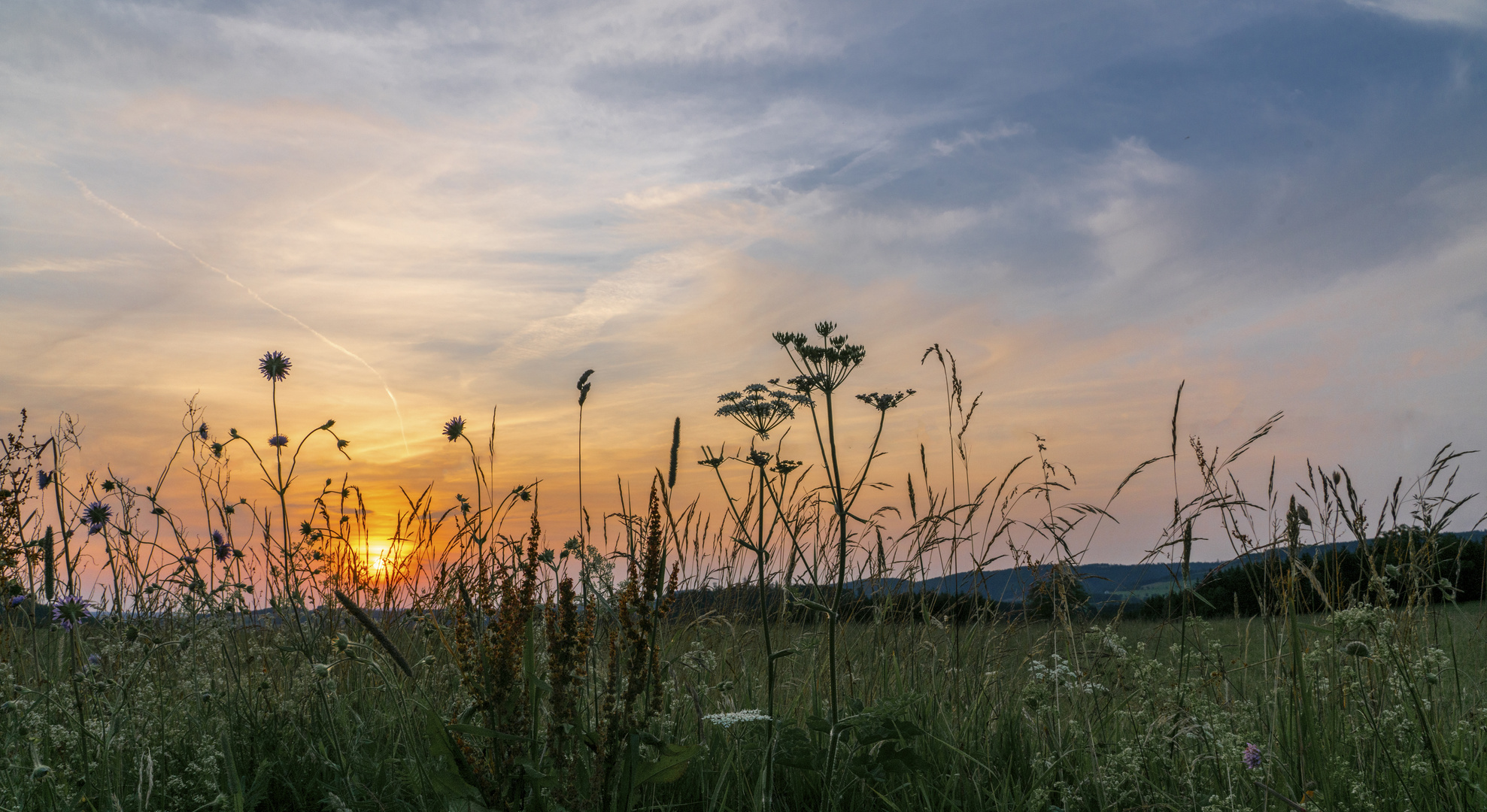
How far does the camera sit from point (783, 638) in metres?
5.35

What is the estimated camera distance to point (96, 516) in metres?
4.59

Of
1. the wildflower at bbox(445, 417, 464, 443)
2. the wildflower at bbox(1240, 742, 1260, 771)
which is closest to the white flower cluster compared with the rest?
the wildflower at bbox(1240, 742, 1260, 771)

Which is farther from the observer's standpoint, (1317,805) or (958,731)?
(958,731)

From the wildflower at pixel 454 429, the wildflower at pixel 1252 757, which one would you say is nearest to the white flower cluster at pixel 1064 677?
the wildflower at pixel 1252 757

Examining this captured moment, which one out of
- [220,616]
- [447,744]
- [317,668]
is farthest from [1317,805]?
[220,616]

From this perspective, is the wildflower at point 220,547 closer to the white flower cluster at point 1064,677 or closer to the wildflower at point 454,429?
the wildflower at point 454,429

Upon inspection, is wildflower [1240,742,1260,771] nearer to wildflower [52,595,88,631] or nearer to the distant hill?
the distant hill

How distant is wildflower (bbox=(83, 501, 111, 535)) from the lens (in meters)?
4.53

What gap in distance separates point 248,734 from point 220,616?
0.55m

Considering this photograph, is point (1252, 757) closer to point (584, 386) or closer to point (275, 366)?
point (584, 386)

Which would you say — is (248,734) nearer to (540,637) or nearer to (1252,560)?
(540,637)

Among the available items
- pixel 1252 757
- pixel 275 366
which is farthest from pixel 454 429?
pixel 1252 757

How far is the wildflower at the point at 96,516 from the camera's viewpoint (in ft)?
14.9

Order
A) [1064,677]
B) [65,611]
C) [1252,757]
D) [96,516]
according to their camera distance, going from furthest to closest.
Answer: [96,516] → [65,611] → [1064,677] → [1252,757]
